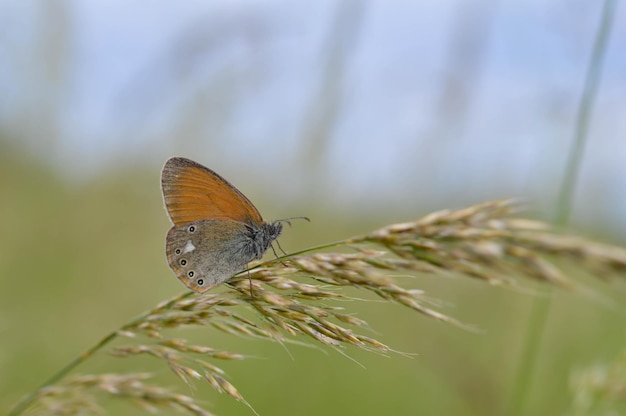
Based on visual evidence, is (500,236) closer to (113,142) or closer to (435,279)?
(435,279)

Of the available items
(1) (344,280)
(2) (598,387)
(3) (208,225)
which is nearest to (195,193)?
(3) (208,225)

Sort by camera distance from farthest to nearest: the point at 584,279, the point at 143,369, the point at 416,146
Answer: the point at 584,279 < the point at 416,146 < the point at 143,369

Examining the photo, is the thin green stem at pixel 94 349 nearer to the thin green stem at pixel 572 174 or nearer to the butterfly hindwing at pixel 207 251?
the butterfly hindwing at pixel 207 251

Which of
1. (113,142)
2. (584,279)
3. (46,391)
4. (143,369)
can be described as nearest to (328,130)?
(143,369)

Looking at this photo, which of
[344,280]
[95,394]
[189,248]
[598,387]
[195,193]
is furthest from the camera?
[195,193]

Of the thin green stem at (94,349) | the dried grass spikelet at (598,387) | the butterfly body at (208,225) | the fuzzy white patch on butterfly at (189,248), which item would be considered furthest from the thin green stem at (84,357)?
the dried grass spikelet at (598,387)

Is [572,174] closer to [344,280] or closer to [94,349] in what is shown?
[344,280]

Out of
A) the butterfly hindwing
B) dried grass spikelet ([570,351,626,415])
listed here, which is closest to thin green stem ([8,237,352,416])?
the butterfly hindwing
